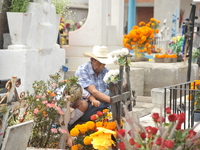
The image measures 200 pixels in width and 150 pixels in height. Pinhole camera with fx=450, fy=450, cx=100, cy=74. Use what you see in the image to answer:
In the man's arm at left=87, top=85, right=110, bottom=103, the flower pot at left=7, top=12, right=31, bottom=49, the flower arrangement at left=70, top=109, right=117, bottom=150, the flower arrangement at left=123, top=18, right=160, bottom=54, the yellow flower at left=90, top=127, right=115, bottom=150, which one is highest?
the flower pot at left=7, top=12, right=31, bottom=49

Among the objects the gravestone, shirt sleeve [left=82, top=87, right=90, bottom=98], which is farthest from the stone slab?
the gravestone

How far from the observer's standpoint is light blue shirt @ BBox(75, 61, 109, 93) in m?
5.62

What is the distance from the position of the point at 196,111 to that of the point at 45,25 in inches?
105

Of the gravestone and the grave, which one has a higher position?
the grave

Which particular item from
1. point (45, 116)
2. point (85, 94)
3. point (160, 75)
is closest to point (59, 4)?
point (85, 94)

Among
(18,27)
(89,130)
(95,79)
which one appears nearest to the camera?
(89,130)

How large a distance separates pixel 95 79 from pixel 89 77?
114 mm

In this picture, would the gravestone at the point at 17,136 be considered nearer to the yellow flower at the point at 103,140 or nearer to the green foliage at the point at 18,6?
the yellow flower at the point at 103,140

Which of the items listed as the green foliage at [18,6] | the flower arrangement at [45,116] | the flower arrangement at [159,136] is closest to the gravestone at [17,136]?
the flower arrangement at [45,116]

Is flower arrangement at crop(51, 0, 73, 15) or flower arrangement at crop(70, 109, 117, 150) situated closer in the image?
flower arrangement at crop(70, 109, 117, 150)

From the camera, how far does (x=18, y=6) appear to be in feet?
21.7

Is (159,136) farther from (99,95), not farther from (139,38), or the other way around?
(139,38)

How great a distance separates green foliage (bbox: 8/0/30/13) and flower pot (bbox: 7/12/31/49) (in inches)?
5.2

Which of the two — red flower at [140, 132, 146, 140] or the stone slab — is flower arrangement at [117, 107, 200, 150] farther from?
the stone slab
